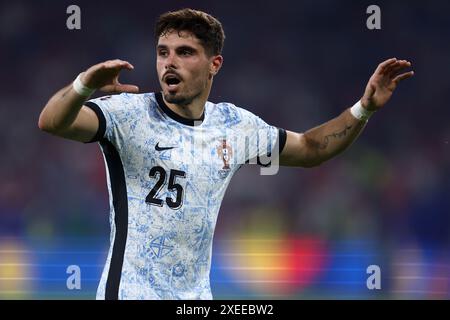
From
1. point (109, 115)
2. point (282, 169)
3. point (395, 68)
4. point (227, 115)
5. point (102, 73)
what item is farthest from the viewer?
point (282, 169)

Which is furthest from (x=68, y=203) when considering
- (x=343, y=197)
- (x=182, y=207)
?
(x=182, y=207)

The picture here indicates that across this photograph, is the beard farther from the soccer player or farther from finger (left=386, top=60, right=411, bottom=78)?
finger (left=386, top=60, right=411, bottom=78)

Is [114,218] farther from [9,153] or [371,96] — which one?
[9,153]

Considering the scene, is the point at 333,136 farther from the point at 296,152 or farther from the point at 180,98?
the point at 180,98

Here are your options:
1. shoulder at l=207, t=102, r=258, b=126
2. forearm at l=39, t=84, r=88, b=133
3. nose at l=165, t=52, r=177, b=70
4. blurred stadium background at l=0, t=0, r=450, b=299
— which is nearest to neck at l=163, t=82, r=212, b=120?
shoulder at l=207, t=102, r=258, b=126

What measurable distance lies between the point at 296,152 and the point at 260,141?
28 centimetres

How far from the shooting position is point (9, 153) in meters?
10.6

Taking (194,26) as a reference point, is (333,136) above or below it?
below

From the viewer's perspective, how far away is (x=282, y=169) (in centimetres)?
1076

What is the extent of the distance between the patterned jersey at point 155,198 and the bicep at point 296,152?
70 cm

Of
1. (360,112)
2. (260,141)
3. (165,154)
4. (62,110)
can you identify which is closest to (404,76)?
(360,112)

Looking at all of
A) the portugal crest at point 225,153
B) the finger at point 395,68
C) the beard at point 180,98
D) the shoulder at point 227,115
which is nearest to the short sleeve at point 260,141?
the shoulder at point 227,115

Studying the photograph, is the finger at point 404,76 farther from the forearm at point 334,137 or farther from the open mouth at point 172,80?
the open mouth at point 172,80
